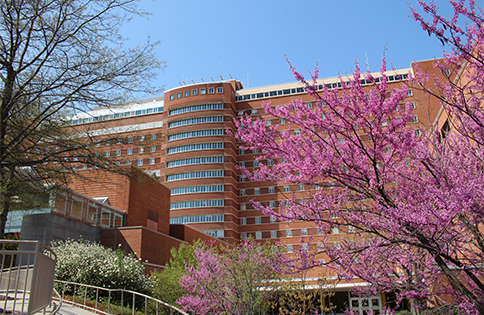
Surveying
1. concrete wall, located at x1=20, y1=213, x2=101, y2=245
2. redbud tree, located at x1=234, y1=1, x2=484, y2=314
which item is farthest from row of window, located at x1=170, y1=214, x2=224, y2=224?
redbud tree, located at x1=234, y1=1, x2=484, y2=314

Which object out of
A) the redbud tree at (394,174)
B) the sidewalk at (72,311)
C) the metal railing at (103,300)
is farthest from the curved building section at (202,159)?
the redbud tree at (394,174)

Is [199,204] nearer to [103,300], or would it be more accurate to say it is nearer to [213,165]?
[213,165]

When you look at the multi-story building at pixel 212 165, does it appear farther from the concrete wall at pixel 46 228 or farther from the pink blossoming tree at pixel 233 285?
the pink blossoming tree at pixel 233 285

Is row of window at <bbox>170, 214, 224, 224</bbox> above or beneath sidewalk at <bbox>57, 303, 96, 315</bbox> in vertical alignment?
above

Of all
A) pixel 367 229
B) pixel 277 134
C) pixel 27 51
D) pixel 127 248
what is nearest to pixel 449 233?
pixel 367 229

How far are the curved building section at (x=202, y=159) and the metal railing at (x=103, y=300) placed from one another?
41388 millimetres

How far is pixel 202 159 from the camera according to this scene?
2489 inches

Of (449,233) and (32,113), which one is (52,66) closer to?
(32,113)

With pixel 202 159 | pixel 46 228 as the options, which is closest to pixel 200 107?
pixel 202 159

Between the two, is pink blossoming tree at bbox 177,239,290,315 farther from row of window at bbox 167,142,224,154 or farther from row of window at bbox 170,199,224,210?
row of window at bbox 167,142,224,154

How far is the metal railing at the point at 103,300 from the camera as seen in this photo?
14010mm

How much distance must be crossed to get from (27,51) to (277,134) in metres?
8.20

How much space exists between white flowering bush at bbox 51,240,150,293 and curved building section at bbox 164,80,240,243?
41162mm

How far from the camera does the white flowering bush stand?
1761 cm
